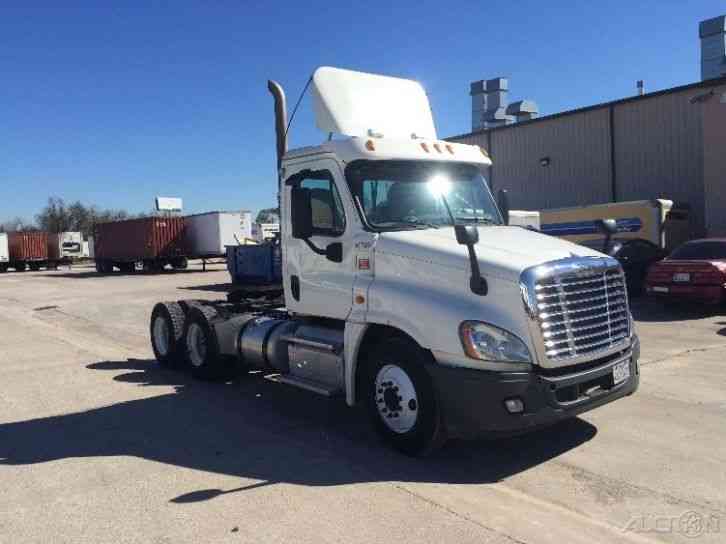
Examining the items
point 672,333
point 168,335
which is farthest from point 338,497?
point 672,333

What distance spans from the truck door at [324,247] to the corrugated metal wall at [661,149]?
61.4 ft

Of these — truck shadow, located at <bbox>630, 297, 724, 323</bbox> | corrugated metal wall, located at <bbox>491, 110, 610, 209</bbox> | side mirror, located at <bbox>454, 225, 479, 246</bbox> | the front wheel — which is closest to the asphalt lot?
the front wheel

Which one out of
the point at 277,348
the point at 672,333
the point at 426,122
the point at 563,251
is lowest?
the point at 672,333

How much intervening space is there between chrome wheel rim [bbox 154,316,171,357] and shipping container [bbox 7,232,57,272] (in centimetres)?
4435

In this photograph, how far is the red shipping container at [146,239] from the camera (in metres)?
37.9

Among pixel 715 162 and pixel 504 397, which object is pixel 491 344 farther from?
pixel 715 162

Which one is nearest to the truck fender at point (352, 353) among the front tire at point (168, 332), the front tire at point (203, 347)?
the front tire at point (203, 347)

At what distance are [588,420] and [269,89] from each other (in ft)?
18.1

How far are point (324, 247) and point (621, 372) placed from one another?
279 centimetres

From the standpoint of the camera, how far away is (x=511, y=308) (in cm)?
479

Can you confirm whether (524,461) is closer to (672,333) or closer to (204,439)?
(204,439)

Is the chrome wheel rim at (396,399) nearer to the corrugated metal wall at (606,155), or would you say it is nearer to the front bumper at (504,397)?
the front bumper at (504,397)

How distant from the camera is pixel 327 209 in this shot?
6012 millimetres

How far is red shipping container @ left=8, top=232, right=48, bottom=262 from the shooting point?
48281 mm
